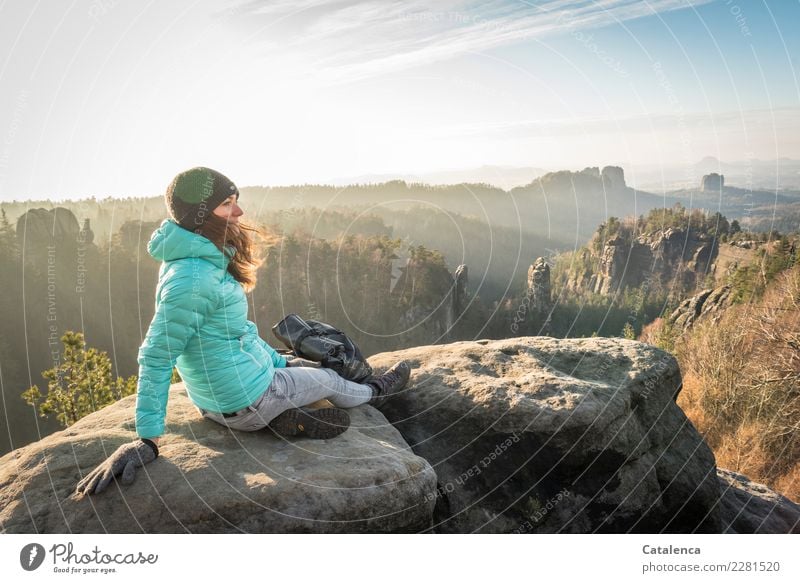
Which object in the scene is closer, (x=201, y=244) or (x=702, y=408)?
(x=201, y=244)

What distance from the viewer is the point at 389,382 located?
6445 mm

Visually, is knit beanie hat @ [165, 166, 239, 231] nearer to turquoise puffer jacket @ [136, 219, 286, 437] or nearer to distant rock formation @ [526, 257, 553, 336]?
turquoise puffer jacket @ [136, 219, 286, 437]

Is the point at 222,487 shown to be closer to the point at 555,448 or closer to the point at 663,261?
the point at 555,448

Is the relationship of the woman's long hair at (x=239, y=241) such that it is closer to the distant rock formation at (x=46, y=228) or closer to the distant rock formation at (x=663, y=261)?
the distant rock formation at (x=46, y=228)

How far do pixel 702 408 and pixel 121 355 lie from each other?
4808 cm

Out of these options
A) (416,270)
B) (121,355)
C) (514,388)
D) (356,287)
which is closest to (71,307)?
(121,355)

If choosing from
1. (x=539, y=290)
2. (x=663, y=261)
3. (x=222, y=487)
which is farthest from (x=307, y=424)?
(x=663, y=261)

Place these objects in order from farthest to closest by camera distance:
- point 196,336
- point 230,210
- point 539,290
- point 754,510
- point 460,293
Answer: point 539,290, point 460,293, point 754,510, point 230,210, point 196,336

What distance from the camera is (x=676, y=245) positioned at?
7219cm

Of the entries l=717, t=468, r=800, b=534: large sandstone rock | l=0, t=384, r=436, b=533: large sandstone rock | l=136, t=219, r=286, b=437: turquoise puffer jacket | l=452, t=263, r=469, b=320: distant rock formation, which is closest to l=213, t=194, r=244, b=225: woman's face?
l=136, t=219, r=286, b=437: turquoise puffer jacket

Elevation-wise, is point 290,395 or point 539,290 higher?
point 290,395

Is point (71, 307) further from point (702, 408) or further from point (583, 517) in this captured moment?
point (583, 517)

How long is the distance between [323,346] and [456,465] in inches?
72.9

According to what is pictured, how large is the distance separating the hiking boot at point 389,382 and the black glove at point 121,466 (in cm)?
248
